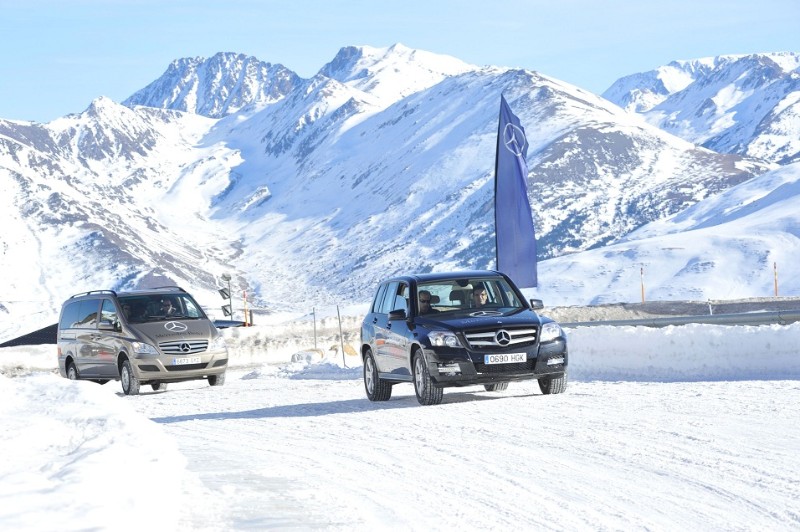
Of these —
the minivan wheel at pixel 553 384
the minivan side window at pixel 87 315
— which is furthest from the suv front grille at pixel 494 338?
the minivan side window at pixel 87 315

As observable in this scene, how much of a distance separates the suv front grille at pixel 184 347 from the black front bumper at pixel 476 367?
25.5 feet

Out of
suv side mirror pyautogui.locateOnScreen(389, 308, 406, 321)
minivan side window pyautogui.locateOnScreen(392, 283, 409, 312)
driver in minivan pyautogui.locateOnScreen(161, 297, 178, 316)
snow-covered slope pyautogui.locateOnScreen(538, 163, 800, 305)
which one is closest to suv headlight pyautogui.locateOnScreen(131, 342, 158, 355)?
driver in minivan pyautogui.locateOnScreen(161, 297, 178, 316)

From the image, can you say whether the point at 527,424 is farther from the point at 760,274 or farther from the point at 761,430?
the point at 760,274

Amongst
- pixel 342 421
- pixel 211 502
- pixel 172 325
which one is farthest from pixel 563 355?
pixel 172 325

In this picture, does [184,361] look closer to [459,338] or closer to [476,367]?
[459,338]

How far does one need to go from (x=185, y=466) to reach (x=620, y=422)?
413cm

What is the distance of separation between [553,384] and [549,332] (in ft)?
2.49

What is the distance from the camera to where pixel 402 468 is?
9.45 metres

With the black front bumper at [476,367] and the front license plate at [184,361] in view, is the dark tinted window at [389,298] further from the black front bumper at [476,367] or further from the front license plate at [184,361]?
the front license plate at [184,361]

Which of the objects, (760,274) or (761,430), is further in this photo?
(760,274)

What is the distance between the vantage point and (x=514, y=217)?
2425 centimetres

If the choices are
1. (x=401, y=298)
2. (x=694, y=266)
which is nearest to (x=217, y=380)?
(x=401, y=298)

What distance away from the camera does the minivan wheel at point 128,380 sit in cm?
2106

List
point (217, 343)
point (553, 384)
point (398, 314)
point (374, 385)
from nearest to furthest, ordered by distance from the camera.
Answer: point (553, 384), point (398, 314), point (374, 385), point (217, 343)
